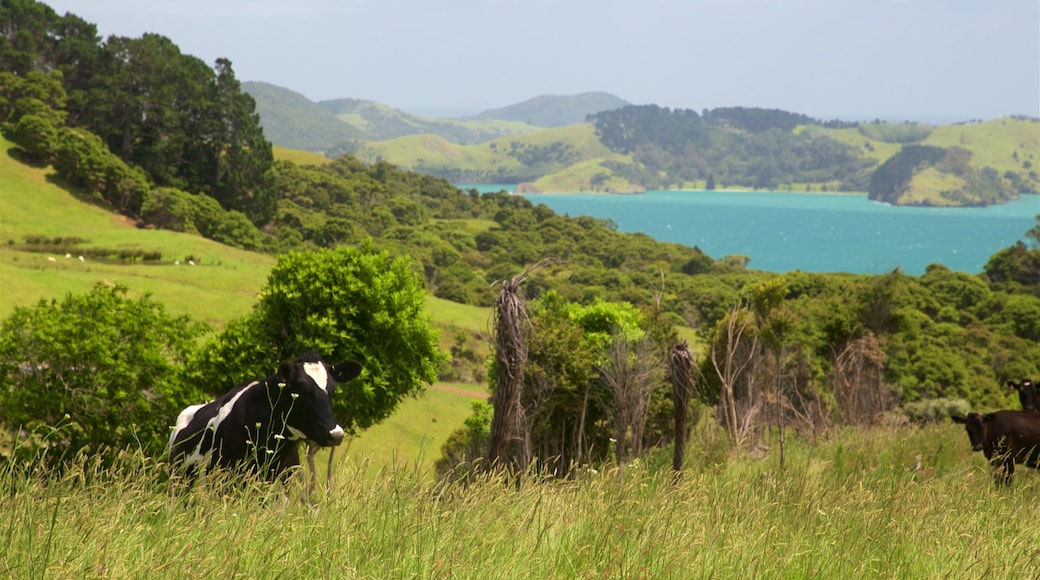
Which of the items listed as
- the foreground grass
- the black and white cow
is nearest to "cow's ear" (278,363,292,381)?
the black and white cow

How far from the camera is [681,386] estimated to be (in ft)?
44.3

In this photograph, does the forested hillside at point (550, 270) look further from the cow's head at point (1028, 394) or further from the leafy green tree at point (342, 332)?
the cow's head at point (1028, 394)

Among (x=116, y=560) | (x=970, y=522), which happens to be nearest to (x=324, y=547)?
(x=116, y=560)

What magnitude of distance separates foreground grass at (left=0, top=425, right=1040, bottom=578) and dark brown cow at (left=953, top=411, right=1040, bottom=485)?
17.7 ft

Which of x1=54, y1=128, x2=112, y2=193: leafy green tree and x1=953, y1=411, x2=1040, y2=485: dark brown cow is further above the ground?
x1=54, y1=128, x2=112, y2=193: leafy green tree

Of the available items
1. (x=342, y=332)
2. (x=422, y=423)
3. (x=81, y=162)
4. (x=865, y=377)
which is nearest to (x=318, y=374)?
(x=342, y=332)

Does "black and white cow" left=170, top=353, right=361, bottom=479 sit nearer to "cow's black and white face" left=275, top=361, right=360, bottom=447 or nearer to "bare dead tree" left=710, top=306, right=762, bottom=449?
"cow's black and white face" left=275, top=361, right=360, bottom=447

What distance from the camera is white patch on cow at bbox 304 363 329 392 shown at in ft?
29.6

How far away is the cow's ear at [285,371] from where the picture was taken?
29.4 feet

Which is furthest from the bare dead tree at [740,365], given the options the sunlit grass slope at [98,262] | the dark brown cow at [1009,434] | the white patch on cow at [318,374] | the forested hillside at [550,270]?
the sunlit grass slope at [98,262]

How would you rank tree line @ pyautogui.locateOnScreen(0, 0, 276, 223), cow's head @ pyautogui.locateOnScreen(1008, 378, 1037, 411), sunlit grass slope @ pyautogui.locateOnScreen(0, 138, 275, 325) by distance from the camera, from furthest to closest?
1. tree line @ pyautogui.locateOnScreen(0, 0, 276, 223)
2. sunlit grass slope @ pyautogui.locateOnScreen(0, 138, 275, 325)
3. cow's head @ pyautogui.locateOnScreen(1008, 378, 1037, 411)

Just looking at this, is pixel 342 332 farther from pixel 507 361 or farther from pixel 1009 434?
pixel 1009 434

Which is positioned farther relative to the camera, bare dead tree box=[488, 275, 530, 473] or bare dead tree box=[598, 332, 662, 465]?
bare dead tree box=[598, 332, 662, 465]

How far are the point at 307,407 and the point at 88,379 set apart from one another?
1309 cm
